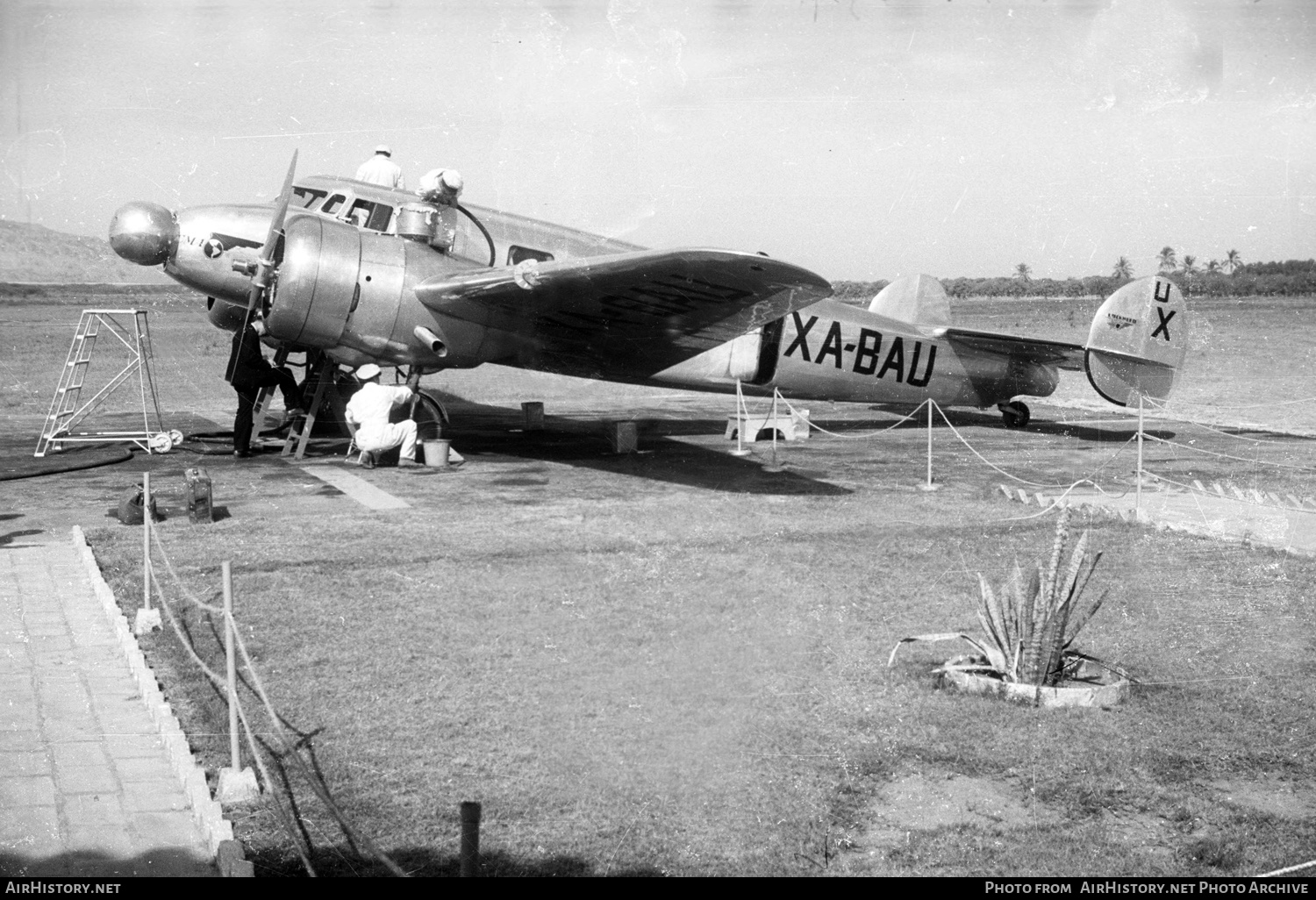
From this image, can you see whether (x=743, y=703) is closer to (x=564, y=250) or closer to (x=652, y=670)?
(x=652, y=670)

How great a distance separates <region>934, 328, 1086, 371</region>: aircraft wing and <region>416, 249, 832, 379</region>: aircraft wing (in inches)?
206

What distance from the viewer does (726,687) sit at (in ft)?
20.3

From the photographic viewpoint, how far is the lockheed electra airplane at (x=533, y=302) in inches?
513

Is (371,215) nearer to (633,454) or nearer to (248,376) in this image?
(248,376)

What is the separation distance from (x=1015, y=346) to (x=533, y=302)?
355 inches

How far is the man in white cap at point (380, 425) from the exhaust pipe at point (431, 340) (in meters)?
0.61

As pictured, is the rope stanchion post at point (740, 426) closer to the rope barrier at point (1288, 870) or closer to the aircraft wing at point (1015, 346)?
the aircraft wing at point (1015, 346)

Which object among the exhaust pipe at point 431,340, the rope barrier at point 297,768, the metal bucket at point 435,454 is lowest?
the rope barrier at point 297,768

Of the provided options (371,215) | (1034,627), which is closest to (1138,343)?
(371,215)

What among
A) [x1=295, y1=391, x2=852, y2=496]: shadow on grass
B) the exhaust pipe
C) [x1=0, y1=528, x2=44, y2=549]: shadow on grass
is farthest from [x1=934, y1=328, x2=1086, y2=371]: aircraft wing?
[x1=0, y1=528, x2=44, y2=549]: shadow on grass

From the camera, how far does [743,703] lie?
5.94 metres

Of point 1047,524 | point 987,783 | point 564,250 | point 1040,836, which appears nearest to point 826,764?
point 987,783

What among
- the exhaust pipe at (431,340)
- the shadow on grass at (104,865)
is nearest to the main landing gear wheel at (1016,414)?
the exhaust pipe at (431,340)

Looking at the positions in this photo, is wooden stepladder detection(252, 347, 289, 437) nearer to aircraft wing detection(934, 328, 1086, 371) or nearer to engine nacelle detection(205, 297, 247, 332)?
engine nacelle detection(205, 297, 247, 332)
